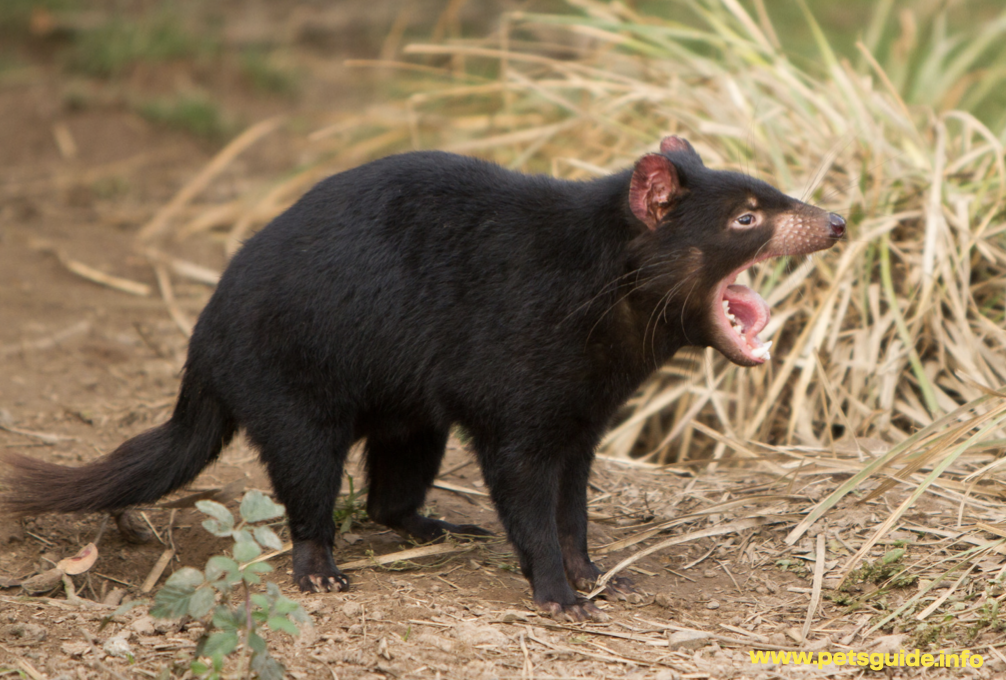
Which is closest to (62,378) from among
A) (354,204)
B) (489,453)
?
(354,204)

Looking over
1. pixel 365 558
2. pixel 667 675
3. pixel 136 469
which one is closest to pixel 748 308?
pixel 667 675

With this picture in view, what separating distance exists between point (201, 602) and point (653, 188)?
59.3 inches

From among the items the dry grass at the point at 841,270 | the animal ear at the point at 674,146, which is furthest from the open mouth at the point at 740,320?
the dry grass at the point at 841,270

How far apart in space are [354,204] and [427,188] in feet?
0.72

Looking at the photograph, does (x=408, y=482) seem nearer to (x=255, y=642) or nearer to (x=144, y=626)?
(x=144, y=626)

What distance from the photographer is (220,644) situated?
87.2 inches

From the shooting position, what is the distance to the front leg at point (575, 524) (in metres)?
3.15

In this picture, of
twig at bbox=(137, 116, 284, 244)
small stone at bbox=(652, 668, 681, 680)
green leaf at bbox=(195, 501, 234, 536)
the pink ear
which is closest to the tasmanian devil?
the pink ear

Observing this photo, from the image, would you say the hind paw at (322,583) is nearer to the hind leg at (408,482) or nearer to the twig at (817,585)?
the hind leg at (408,482)

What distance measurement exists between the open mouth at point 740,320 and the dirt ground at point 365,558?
72cm

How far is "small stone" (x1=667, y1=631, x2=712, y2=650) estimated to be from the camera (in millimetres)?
2682

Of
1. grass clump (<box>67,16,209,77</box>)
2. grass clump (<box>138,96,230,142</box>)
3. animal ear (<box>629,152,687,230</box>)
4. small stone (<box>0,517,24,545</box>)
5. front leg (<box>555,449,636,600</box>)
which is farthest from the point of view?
grass clump (<box>67,16,209,77</box>)

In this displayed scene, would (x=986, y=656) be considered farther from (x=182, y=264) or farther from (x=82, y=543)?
(x=182, y=264)

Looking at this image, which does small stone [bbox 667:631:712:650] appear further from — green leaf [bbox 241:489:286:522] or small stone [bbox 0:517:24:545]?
small stone [bbox 0:517:24:545]
